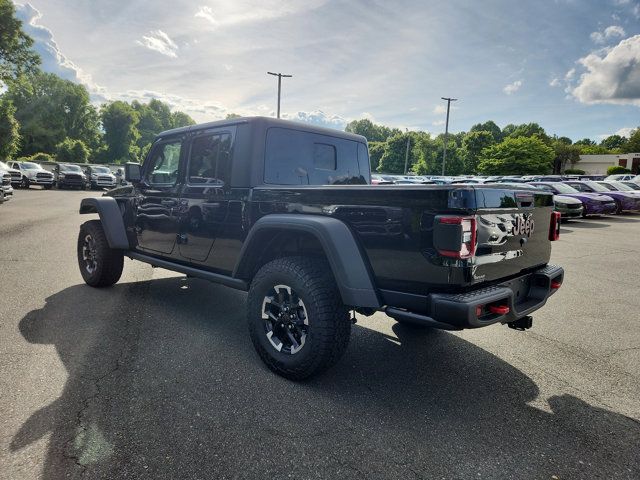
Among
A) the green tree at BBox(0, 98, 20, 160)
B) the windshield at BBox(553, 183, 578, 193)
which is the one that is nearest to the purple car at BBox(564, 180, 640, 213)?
the windshield at BBox(553, 183, 578, 193)

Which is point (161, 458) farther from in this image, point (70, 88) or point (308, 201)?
point (70, 88)

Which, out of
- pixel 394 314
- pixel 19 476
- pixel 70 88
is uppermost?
pixel 70 88

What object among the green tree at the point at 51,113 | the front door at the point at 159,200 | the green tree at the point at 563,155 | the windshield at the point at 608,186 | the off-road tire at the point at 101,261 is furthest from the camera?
the green tree at the point at 563,155

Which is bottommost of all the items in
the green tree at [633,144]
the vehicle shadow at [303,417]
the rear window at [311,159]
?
the vehicle shadow at [303,417]

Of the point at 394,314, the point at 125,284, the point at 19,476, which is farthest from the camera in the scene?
the point at 125,284

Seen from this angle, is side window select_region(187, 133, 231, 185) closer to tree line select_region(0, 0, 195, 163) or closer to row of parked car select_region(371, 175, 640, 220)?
row of parked car select_region(371, 175, 640, 220)

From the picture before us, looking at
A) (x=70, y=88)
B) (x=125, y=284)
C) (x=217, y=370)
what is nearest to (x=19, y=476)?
(x=217, y=370)

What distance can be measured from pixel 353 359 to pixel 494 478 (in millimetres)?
1556

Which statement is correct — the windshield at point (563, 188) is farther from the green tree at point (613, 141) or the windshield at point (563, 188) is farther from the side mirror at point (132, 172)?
the green tree at point (613, 141)

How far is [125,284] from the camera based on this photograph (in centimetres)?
577

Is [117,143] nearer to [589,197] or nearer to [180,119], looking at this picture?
[180,119]

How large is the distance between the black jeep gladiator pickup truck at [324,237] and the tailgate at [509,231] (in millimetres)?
12

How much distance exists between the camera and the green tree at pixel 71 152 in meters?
58.2

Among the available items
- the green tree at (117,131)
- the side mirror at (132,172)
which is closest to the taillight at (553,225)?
the side mirror at (132,172)
